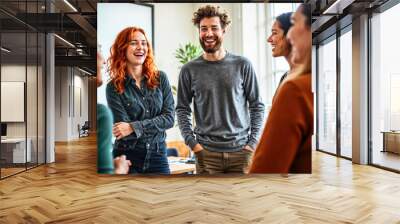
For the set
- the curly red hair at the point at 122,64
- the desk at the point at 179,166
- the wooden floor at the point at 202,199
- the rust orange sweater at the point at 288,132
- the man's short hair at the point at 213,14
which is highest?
the man's short hair at the point at 213,14

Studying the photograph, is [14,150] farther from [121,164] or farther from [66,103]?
[66,103]

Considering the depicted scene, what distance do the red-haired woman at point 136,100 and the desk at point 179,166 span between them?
17 cm

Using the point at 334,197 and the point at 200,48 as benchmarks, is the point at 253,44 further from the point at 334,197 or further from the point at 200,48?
the point at 334,197

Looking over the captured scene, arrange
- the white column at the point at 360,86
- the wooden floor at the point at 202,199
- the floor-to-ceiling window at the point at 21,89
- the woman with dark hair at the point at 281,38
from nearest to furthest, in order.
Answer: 1. the wooden floor at the point at 202,199
2. the woman with dark hair at the point at 281,38
3. the floor-to-ceiling window at the point at 21,89
4. the white column at the point at 360,86

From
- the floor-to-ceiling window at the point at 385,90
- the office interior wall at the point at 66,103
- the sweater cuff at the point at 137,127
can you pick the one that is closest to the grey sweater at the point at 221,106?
the sweater cuff at the point at 137,127

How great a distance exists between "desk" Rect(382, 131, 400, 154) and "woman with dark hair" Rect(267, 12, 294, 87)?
11.1ft

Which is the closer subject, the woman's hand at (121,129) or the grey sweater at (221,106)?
the grey sweater at (221,106)

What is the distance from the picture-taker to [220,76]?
5.05m

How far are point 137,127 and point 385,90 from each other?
4955 mm

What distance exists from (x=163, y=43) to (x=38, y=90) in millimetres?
4126

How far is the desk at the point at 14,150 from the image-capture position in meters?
6.81

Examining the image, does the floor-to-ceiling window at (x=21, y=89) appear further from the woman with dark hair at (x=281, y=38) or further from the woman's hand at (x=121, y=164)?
the woman with dark hair at (x=281, y=38)

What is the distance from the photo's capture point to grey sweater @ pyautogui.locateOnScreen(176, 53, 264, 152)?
5039 mm

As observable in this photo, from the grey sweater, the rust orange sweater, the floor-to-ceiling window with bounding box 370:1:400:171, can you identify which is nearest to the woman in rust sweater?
the rust orange sweater
